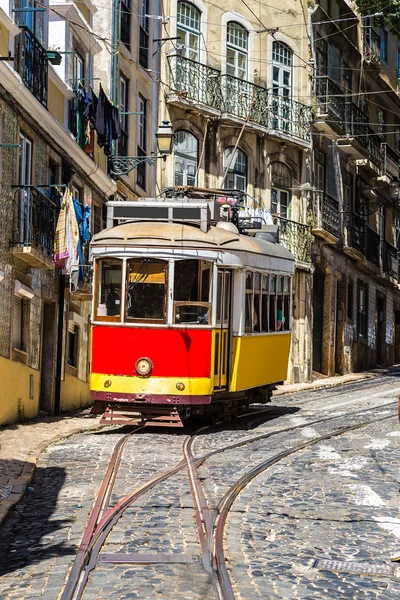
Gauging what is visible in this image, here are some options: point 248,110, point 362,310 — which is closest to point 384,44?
point 362,310

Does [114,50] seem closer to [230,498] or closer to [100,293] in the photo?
[100,293]

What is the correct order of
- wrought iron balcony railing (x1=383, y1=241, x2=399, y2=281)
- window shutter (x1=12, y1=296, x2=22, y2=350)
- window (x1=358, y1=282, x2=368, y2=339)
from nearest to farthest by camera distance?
1. window shutter (x1=12, y1=296, x2=22, y2=350)
2. window (x1=358, y1=282, x2=368, y2=339)
3. wrought iron balcony railing (x1=383, y1=241, x2=399, y2=281)

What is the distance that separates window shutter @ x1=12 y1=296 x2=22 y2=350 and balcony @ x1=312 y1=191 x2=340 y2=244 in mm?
16159

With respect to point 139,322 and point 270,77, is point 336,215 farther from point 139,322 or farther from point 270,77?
point 139,322

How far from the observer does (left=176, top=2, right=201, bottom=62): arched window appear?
31859 millimetres

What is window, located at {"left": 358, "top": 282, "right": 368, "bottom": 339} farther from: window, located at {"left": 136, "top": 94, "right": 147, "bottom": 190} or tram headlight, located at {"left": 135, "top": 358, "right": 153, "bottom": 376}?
tram headlight, located at {"left": 135, "top": 358, "right": 153, "bottom": 376}

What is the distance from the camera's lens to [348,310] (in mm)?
40031

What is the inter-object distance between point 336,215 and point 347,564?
2977 cm

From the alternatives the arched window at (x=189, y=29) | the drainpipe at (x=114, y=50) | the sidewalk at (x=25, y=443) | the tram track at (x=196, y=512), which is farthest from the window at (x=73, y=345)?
the arched window at (x=189, y=29)

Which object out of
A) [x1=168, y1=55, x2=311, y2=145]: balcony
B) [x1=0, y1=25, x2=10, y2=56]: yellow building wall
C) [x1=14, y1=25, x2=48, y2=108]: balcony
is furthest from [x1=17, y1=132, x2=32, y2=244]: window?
[x1=168, y1=55, x2=311, y2=145]: balcony

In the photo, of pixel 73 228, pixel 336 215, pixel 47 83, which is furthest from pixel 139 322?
pixel 336 215

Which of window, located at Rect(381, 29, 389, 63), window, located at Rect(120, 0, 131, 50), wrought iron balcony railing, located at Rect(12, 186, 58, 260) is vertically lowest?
wrought iron balcony railing, located at Rect(12, 186, 58, 260)

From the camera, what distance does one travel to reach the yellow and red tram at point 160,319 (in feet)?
56.4

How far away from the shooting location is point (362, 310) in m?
42.2
